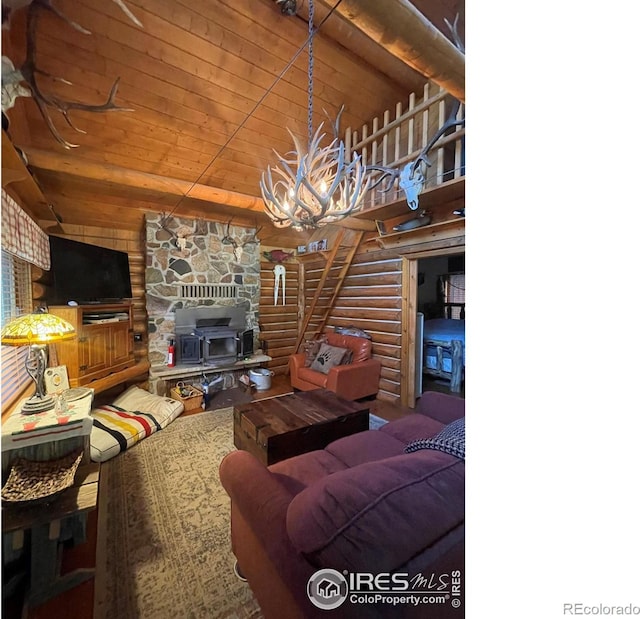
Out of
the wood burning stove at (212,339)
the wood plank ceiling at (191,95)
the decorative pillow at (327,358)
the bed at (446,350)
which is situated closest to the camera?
the wood plank ceiling at (191,95)

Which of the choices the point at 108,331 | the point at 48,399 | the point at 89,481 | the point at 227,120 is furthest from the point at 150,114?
the point at 89,481

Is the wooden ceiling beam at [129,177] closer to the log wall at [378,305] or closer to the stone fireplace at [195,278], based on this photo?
the stone fireplace at [195,278]

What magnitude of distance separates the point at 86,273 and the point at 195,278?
1365 millimetres

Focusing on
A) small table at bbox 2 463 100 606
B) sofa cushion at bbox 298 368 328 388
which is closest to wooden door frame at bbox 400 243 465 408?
sofa cushion at bbox 298 368 328 388

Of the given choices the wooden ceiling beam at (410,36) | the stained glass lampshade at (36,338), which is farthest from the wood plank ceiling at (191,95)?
the wooden ceiling beam at (410,36)

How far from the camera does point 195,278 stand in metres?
4.21

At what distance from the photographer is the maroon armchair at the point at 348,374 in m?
3.51

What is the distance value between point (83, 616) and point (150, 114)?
369 centimetres

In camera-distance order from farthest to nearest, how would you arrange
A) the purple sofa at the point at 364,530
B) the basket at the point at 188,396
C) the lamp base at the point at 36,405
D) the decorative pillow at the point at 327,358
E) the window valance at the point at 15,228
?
the decorative pillow at the point at 327,358
the basket at the point at 188,396
the lamp base at the point at 36,405
the purple sofa at the point at 364,530
the window valance at the point at 15,228

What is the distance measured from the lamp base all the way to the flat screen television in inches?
69.7

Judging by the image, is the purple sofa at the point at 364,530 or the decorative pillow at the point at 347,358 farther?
the decorative pillow at the point at 347,358

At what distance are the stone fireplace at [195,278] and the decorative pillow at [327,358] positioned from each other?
4.44 feet

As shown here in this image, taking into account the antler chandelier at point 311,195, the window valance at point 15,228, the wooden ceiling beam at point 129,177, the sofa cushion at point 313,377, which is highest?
the wooden ceiling beam at point 129,177
